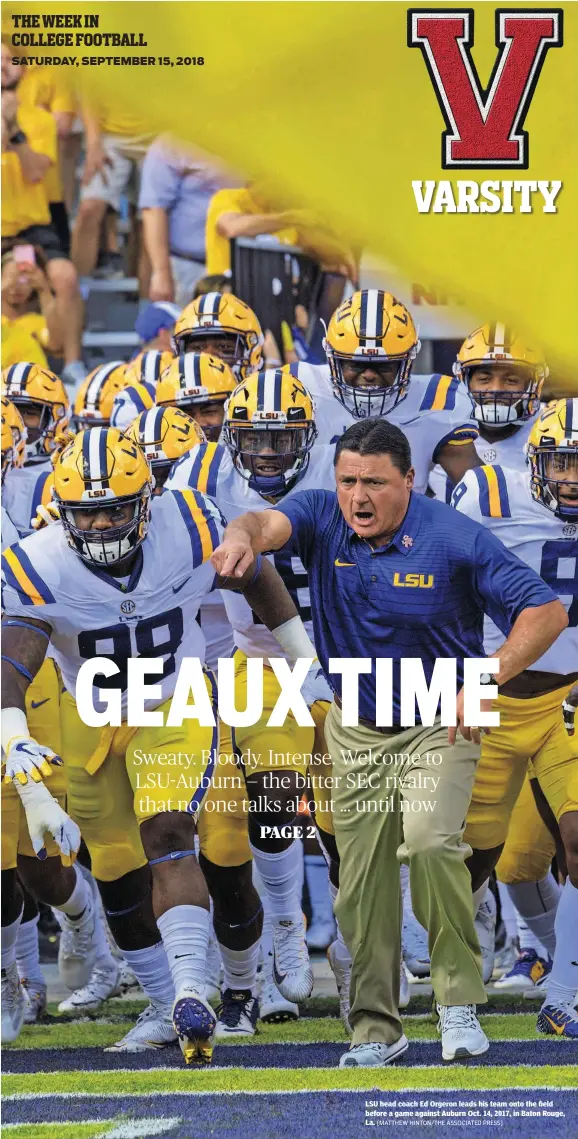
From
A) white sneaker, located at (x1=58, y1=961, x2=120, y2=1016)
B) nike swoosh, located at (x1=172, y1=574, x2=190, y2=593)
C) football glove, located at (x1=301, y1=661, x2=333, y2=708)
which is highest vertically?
nike swoosh, located at (x1=172, y1=574, x2=190, y2=593)

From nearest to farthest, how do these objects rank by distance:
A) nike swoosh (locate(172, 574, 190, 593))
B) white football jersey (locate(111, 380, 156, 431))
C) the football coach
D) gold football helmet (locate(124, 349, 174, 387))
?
the football coach → nike swoosh (locate(172, 574, 190, 593)) → white football jersey (locate(111, 380, 156, 431)) → gold football helmet (locate(124, 349, 174, 387))

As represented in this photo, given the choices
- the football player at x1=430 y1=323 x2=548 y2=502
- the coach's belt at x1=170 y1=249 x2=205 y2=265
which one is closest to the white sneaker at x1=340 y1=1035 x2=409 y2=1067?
the football player at x1=430 y1=323 x2=548 y2=502

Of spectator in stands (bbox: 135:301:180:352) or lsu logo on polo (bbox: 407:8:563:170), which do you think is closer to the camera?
lsu logo on polo (bbox: 407:8:563:170)

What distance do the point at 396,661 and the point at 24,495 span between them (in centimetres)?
173

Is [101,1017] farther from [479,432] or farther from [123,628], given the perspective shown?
[479,432]

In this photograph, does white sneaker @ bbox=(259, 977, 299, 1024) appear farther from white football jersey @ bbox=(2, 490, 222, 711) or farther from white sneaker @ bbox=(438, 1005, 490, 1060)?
white football jersey @ bbox=(2, 490, 222, 711)

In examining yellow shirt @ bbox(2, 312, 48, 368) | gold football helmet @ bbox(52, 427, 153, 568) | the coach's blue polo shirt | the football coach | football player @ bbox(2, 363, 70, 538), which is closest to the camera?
the football coach

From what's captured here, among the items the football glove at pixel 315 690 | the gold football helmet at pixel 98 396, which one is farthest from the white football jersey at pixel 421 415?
the gold football helmet at pixel 98 396

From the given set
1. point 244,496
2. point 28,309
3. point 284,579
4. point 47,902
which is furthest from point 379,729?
point 28,309

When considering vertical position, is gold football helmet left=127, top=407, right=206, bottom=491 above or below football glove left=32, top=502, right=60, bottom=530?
above

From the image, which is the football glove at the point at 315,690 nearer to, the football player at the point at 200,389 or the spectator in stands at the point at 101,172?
the football player at the point at 200,389

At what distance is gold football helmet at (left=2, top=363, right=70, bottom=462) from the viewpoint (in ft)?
19.4

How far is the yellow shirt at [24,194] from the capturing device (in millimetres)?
6578

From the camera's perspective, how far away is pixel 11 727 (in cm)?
445
